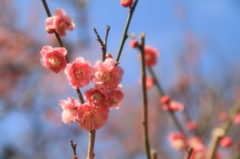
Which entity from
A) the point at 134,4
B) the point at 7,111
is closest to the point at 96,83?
the point at 134,4

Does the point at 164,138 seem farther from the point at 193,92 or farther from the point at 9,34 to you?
the point at 9,34

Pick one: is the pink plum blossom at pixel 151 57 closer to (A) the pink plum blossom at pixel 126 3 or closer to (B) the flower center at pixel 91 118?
(A) the pink plum blossom at pixel 126 3

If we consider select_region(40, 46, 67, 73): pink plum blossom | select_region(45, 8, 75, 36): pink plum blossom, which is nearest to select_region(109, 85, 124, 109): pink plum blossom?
select_region(40, 46, 67, 73): pink plum blossom

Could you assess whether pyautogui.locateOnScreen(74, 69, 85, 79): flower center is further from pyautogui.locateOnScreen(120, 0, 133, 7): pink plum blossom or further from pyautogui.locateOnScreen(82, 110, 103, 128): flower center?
pyautogui.locateOnScreen(120, 0, 133, 7): pink plum blossom

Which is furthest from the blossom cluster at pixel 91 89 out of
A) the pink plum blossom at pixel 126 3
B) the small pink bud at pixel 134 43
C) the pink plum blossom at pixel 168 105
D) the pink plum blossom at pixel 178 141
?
the pink plum blossom at pixel 178 141

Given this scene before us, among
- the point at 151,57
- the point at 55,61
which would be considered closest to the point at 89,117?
the point at 55,61

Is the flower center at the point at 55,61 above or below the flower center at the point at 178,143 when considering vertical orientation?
below

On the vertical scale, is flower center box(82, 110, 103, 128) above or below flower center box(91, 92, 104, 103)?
below
